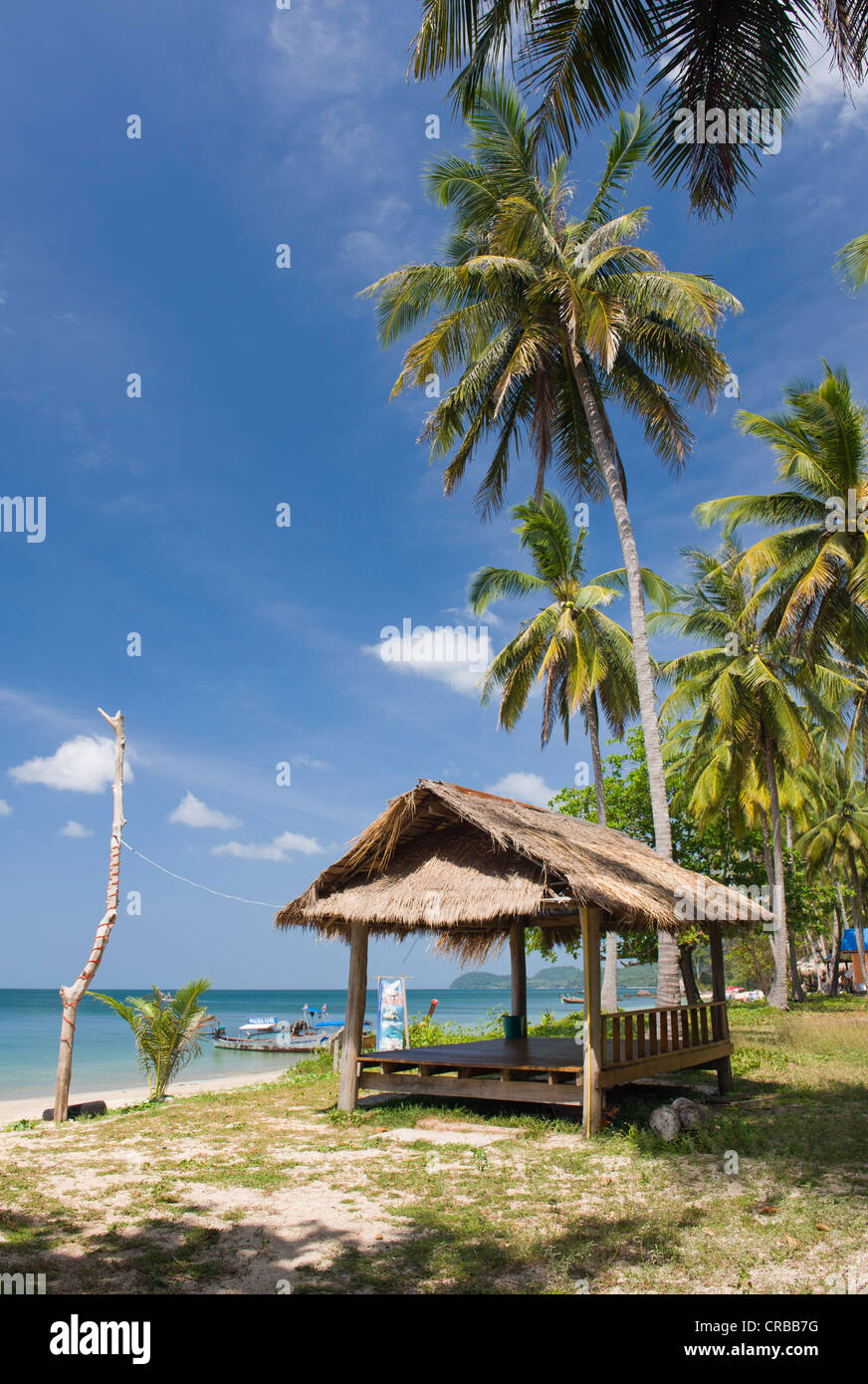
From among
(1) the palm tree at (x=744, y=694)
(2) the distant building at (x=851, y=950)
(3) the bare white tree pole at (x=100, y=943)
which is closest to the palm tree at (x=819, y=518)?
(1) the palm tree at (x=744, y=694)

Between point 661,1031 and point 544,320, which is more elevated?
point 544,320

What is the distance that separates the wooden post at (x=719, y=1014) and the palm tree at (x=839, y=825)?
23.8 metres

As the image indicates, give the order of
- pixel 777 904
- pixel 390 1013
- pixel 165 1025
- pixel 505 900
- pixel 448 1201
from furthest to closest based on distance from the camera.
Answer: pixel 777 904 < pixel 390 1013 < pixel 165 1025 < pixel 505 900 < pixel 448 1201

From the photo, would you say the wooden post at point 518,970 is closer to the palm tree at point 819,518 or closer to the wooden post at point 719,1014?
the wooden post at point 719,1014

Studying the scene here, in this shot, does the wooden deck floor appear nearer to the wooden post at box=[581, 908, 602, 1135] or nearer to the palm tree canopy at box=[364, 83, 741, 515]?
the wooden post at box=[581, 908, 602, 1135]

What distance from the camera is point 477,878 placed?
9977 mm

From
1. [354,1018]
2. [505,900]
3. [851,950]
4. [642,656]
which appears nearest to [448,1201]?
[505,900]

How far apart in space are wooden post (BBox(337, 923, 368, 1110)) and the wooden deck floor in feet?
0.54

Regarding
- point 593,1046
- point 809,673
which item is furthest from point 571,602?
point 593,1046

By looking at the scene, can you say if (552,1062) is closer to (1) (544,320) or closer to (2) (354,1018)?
(2) (354,1018)

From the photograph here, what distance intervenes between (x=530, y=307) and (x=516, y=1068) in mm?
12198

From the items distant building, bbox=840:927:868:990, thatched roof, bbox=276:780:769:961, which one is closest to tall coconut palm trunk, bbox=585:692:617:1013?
thatched roof, bbox=276:780:769:961
